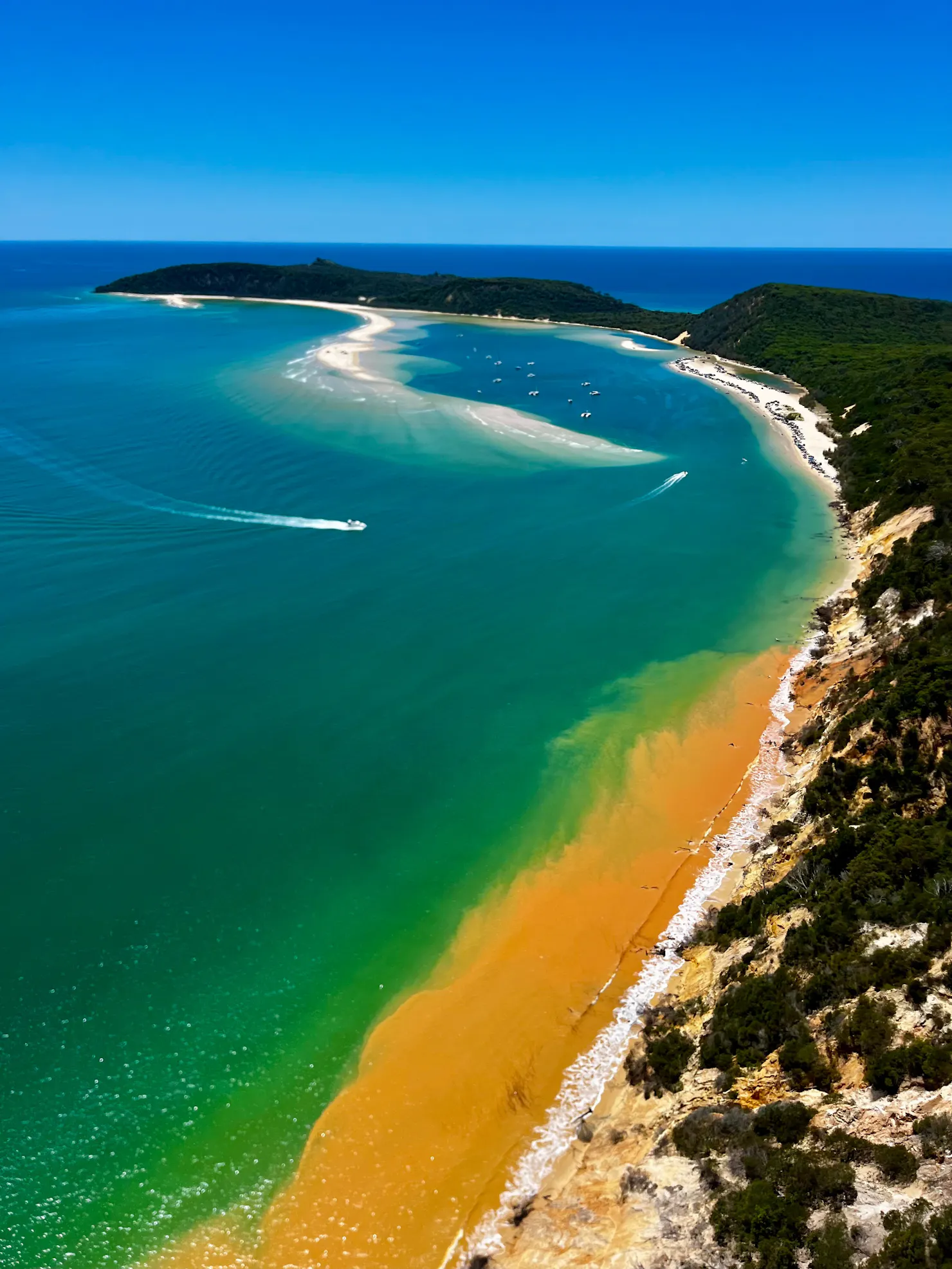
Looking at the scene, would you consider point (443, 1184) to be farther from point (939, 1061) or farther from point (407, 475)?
point (407, 475)

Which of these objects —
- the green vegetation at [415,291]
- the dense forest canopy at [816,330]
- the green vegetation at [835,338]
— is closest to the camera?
the green vegetation at [835,338]

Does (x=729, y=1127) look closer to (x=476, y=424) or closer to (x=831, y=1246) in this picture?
(x=831, y=1246)

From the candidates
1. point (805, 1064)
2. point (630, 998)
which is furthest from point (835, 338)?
point (805, 1064)

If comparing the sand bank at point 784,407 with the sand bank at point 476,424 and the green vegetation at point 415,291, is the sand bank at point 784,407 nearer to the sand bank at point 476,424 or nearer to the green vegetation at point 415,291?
the sand bank at point 476,424

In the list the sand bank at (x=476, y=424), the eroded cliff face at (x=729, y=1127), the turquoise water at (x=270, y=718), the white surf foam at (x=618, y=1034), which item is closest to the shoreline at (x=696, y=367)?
the sand bank at (x=476, y=424)

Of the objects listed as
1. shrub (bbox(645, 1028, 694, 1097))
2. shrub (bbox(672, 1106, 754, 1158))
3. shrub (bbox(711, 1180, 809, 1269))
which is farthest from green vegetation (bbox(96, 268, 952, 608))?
shrub (bbox(711, 1180, 809, 1269))

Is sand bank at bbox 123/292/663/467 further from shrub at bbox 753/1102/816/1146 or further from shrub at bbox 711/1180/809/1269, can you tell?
shrub at bbox 711/1180/809/1269
